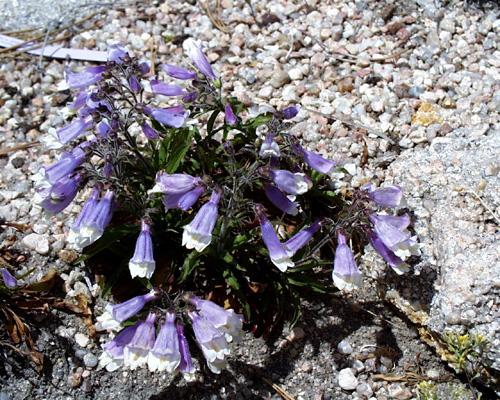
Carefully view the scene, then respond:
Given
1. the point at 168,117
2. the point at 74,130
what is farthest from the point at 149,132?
the point at 74,130

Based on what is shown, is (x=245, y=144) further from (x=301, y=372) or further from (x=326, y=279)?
(x=301, y=372)

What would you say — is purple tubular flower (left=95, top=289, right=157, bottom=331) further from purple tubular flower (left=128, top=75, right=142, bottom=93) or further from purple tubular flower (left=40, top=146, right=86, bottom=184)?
purple tubular flower (left=128, top=75, right=142, bottom=93)

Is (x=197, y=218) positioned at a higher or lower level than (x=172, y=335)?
higher

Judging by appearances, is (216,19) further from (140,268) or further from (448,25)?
(140,268)

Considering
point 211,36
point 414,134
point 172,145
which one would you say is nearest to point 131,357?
point 172,145

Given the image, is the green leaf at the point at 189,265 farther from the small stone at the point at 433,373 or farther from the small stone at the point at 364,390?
the small stone at the point at 433,373
